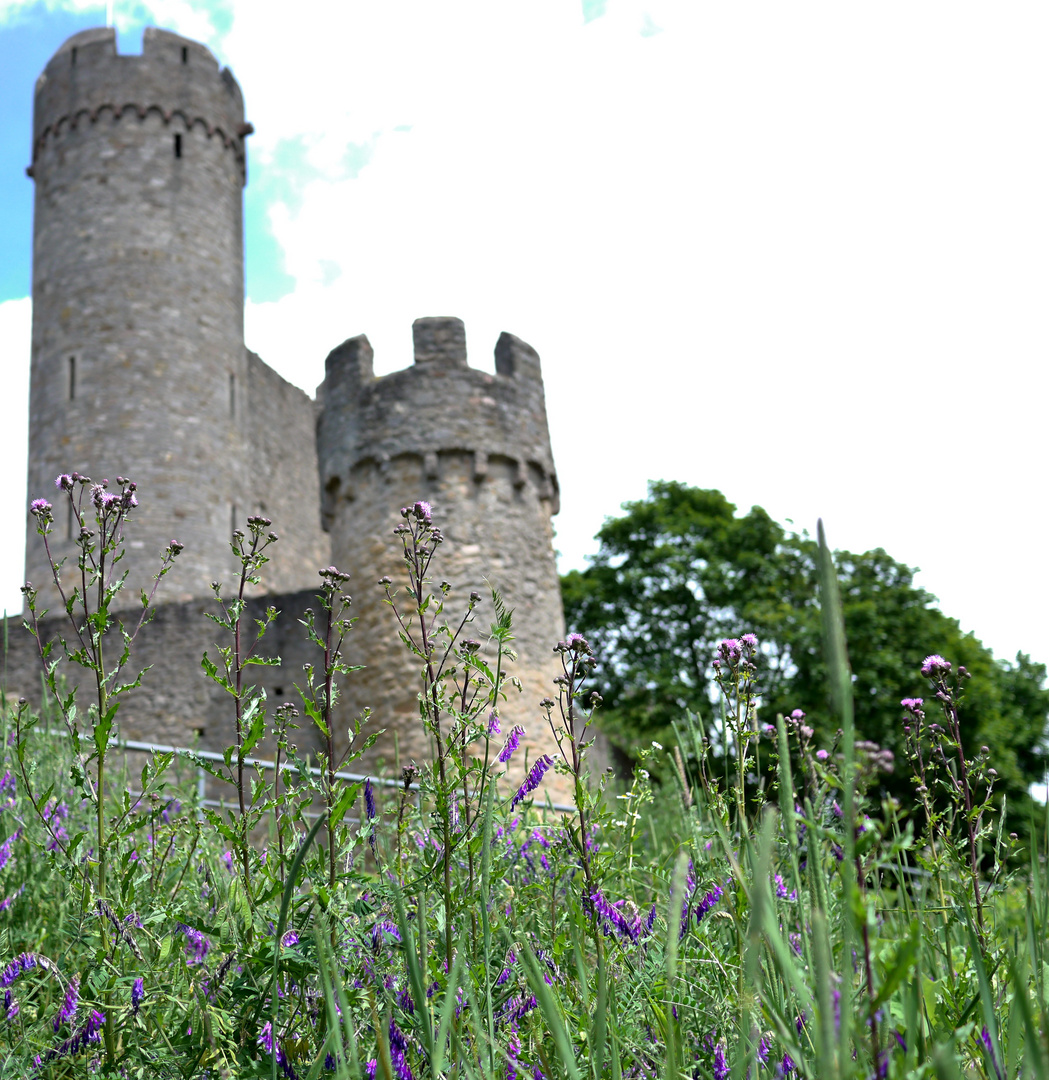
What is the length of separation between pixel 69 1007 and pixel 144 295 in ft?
55.6

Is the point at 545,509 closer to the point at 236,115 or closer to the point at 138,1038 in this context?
the point at 138,1038

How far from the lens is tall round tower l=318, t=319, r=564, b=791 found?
9.48 m

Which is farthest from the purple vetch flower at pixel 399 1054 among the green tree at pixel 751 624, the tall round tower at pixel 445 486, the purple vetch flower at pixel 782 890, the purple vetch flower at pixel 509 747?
the green tree at pixel 751 624

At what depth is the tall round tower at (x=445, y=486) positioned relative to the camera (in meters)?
9.48

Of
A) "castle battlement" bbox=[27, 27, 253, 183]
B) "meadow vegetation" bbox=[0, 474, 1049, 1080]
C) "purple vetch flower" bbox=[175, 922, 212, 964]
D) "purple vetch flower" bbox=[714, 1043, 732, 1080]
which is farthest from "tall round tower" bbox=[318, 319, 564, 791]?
"castle battlement" bbox=[27, 27, 253, 183]

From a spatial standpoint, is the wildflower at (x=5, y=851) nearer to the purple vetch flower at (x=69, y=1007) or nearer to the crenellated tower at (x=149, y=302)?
the purple vetch flower at (x=69, y=1007)

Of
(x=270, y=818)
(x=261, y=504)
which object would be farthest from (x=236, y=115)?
(x=270, y=818)

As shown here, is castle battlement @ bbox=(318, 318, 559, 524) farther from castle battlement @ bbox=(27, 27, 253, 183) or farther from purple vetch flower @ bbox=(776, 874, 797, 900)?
castle battlement @ bbox=(27, 27, 253, 183)

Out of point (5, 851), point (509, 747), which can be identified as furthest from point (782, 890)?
point (5, 851)

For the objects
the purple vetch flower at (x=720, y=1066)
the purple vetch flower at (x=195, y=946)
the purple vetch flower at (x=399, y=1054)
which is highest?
the purple vetch flower at (x=195, y=946)

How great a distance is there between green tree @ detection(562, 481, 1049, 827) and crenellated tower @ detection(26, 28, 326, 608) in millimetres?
7257

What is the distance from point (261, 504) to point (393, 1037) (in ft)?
59.4

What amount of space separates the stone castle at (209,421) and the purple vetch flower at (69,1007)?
7035mm

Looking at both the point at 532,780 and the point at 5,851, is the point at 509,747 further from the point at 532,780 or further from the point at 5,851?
the point at 5,851
